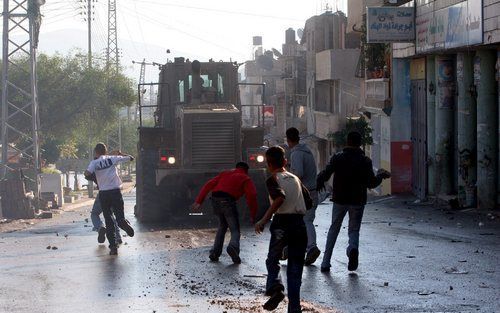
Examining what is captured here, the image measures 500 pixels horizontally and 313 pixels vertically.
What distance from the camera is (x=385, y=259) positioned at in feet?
53.8

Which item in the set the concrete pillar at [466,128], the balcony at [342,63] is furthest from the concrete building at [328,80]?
the concrete pillar at [466,128]

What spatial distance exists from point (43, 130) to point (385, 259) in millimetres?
55413

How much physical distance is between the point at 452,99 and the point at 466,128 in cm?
277

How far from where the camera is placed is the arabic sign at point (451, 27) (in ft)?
79.2

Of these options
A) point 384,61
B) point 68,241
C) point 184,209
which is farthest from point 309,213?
point 384,61

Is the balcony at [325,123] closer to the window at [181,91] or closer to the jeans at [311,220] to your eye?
the window at [181,91]

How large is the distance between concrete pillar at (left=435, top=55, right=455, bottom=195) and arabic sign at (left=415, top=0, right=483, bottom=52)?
0.68 metres

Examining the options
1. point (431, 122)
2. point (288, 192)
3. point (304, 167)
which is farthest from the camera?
point (431, 122)

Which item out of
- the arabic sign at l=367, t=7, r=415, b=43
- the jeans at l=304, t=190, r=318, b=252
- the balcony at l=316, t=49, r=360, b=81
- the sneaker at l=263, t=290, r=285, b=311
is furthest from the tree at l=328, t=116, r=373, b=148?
the sneaker at l=263, t=290, r=285, b=311

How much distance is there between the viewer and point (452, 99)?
29266 mm

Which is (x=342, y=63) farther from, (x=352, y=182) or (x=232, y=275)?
(x=232, y=275)

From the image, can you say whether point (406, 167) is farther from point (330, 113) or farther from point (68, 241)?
point (330, 113)

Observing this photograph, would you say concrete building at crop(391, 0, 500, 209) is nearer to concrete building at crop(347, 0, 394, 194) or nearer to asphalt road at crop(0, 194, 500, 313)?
concrete building at crop(347, 0, 394, 194)

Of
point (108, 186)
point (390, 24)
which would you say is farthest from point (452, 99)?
point (108, 186)
